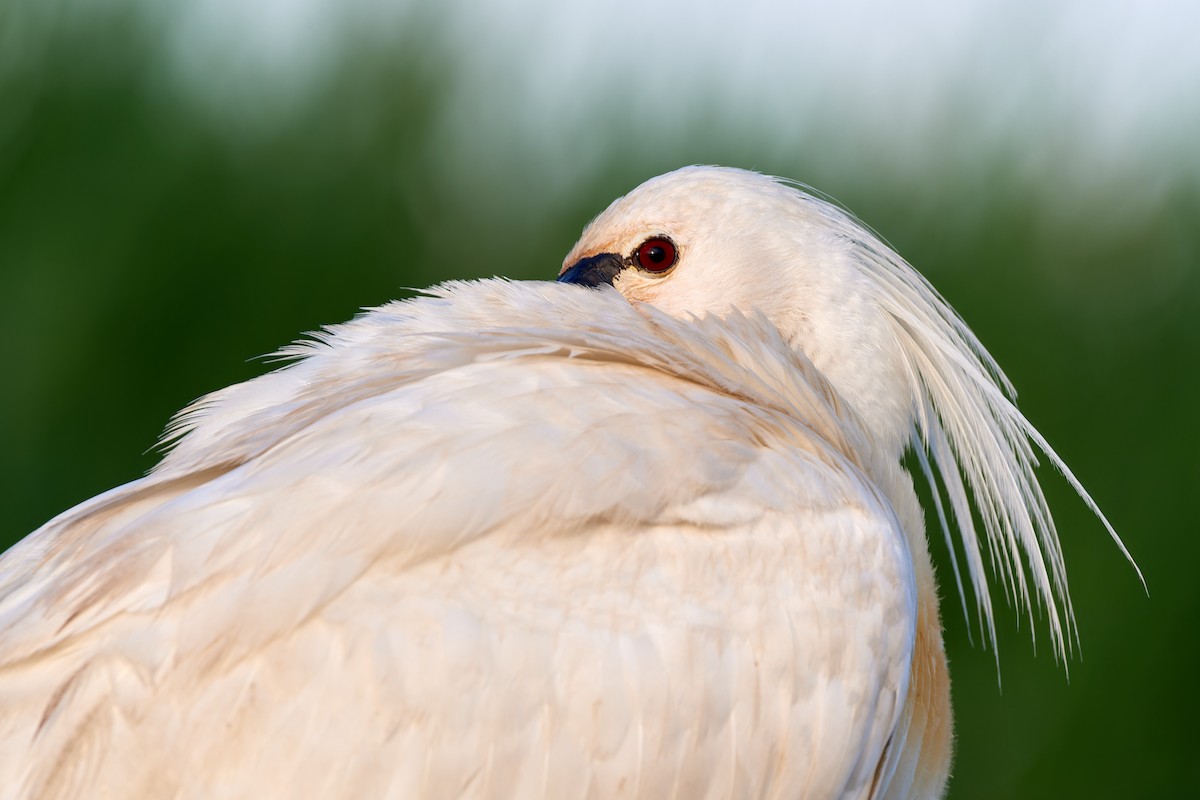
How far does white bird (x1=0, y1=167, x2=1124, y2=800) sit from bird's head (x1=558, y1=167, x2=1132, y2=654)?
259mm

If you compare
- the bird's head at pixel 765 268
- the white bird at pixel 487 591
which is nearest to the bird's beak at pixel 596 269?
the bird's head at pixel 765 268

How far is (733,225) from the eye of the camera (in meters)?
2.21

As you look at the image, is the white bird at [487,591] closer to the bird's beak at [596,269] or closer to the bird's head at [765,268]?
the bird's head at [765,268]

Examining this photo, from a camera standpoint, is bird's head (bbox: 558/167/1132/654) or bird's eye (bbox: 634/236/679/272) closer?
bird's head (bbox: 558/167/1132/654)

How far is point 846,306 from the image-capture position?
6.95 ft

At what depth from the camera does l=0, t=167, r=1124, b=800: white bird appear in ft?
4.43

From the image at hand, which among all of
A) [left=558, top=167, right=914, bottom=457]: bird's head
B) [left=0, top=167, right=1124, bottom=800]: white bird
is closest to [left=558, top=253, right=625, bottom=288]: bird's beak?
[left=558, top=167, right=914, bottom=457]: bird's head

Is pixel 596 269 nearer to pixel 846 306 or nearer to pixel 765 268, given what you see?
pixel 765 268

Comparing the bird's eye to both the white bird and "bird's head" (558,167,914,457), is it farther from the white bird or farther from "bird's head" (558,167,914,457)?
the white bird

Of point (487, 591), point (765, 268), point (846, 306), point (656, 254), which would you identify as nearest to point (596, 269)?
point (656, 254)

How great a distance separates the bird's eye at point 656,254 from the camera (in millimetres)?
2266

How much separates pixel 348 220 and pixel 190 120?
0.63m

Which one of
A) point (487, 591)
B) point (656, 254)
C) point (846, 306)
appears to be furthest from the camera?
point (656, 254)

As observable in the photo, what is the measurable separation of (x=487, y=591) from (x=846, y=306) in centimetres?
96
